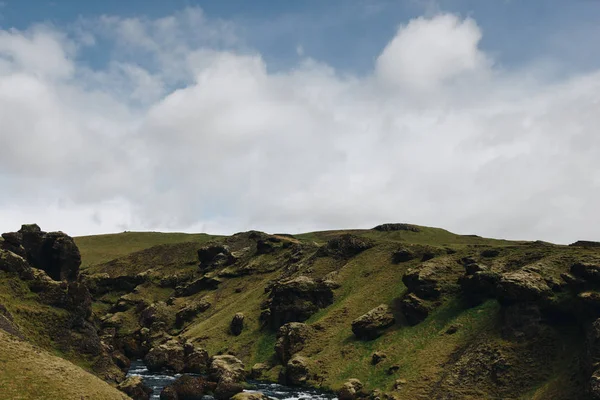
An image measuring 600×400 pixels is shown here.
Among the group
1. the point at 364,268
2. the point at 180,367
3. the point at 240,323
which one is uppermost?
the point at 364,268

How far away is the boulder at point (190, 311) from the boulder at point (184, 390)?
236 feet

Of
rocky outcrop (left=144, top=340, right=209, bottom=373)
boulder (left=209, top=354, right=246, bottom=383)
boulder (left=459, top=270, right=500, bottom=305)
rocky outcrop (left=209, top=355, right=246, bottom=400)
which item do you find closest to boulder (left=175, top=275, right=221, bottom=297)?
rocky outcrop (left=144, top=340, right=209, bottom=373)

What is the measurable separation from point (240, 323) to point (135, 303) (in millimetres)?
57075

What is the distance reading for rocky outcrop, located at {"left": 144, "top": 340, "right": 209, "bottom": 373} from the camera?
330ft

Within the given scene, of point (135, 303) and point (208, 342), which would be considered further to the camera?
point (135, 303)

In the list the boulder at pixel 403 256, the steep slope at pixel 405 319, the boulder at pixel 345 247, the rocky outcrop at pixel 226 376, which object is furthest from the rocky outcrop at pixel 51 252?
the boulder at pixel 403 256

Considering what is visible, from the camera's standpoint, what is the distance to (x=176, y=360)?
102750mm

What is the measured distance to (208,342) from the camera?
12025 centimetres

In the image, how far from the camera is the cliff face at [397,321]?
69.4m

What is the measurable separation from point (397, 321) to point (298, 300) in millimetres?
29422

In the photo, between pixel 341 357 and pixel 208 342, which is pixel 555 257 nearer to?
pixel 341 357

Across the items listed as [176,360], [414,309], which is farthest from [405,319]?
[176,360]

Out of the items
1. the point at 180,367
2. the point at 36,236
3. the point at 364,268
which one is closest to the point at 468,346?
the point at 364,268

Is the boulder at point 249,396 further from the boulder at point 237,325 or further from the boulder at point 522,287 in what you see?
the boulder at point 237,325
